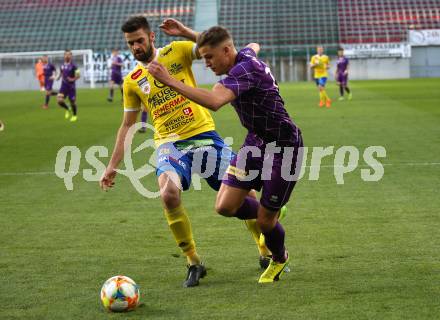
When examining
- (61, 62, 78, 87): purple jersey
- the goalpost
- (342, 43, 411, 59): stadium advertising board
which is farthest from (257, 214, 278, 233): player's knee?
(342, 43, 411, 59): stadium advertising board

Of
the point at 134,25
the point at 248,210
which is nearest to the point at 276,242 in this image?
the point at 248,210

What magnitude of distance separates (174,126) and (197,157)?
1.04ft

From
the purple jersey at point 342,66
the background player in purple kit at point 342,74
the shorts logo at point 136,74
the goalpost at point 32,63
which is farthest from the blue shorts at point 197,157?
the goalpost at point 32,63

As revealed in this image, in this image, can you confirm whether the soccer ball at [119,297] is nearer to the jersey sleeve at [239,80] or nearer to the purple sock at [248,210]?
the purple sock at [248,210]

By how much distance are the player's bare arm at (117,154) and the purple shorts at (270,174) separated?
0.97 m

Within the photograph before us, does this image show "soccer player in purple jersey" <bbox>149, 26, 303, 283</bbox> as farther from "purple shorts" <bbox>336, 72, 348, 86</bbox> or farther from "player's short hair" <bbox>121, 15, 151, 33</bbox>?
"purple shorts" <bbox>336, 72, 348, 86</bbox>

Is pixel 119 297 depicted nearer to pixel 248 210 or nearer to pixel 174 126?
pixel 248 210

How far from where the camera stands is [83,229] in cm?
901

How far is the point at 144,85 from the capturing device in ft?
22.9

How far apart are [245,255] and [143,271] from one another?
39.2 inches

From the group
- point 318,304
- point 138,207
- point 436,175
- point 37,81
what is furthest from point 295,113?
point 37,81

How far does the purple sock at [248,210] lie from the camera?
671 centimetres

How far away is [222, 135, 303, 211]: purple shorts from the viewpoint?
6.31 metres

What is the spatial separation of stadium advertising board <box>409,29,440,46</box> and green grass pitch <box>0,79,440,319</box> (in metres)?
42.7
